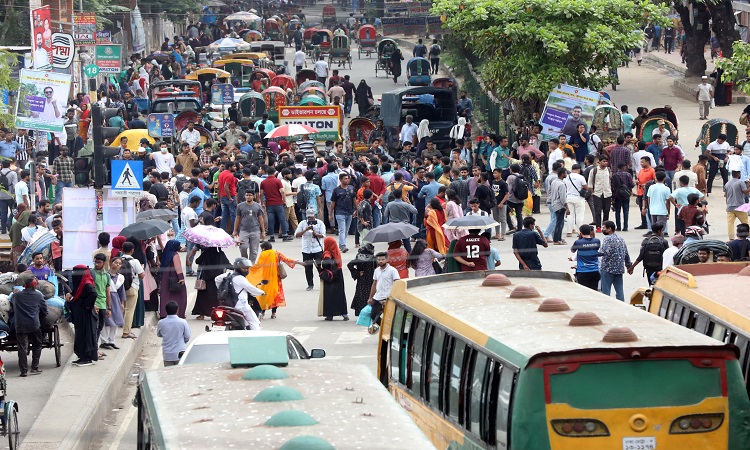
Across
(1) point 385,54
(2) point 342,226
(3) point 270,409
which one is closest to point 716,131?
(2) point 342,226

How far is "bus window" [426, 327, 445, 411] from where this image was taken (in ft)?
35.7

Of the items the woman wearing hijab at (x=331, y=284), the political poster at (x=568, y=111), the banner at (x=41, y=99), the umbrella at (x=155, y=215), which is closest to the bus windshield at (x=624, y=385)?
the woman wearing hijab at (x=331, y=284)

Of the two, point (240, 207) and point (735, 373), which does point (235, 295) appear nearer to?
point (240, 207)

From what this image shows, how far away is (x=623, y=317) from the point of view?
10016 mm

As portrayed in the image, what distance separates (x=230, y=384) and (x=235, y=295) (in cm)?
842

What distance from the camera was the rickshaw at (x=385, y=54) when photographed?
2215 inches

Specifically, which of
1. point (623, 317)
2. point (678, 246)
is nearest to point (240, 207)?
point (678, 246)

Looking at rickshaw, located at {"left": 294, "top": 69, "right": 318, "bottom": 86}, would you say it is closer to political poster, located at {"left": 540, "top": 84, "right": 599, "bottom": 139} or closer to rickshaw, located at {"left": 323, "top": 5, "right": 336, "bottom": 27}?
political poster, located at {"left": 540, "top": 84, "right": 599, "bottom": 139}

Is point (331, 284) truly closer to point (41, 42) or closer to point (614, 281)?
point (614, 281)

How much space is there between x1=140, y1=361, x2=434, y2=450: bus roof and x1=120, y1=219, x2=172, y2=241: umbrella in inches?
394

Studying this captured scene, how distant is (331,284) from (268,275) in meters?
0.90

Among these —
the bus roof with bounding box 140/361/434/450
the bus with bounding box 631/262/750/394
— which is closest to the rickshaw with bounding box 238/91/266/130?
the bus with bounding box 631/262/750/394

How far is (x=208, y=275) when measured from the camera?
19031 mm

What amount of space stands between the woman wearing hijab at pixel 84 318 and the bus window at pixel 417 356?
586 cm
